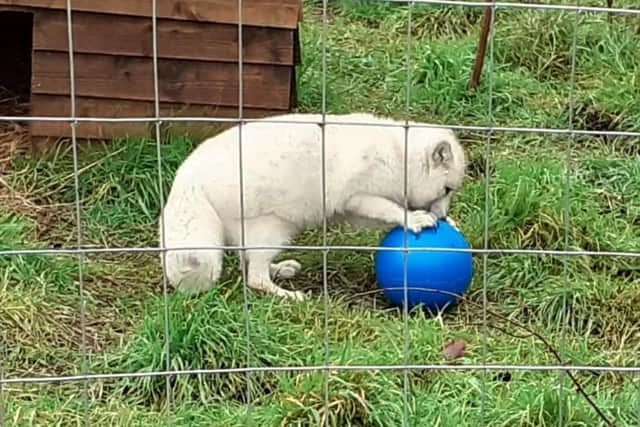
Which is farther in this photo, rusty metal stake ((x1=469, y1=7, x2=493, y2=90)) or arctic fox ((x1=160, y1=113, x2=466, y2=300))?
rusty metal stake ((x1=469, y1=7, x2=493, y2=90))

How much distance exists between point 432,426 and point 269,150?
1442 millimetres

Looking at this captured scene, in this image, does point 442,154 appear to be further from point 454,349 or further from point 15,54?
Result: point 15,54

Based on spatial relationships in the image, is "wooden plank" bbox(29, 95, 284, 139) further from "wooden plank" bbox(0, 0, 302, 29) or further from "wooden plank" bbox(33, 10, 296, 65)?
"wooden plank" bbox(0, 0, 302, 29)

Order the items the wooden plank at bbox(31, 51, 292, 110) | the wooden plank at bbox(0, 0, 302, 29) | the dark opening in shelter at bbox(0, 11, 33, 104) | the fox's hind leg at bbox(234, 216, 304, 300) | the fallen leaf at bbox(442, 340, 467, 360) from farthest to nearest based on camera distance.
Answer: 1. the dark opening in shelter at bbox(0, 11, 33, 104)
2. the wooden plank at bbox(31, 51, 292, 110)
3. the wooden plank at bbox(0, 0, 302, 29)
4. the fox's hind leg at bbox(234, 216, 304, 300)
5. the fallen leaf at bbox(442, 340, 467, 360)

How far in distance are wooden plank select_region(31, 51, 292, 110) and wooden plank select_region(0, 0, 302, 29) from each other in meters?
0.20

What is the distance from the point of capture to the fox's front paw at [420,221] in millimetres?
4652

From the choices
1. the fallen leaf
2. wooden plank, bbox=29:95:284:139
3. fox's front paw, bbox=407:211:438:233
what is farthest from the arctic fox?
wooden plank, bbox=29:95:284:139

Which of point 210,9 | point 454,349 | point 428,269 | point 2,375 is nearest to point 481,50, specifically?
point 210,9

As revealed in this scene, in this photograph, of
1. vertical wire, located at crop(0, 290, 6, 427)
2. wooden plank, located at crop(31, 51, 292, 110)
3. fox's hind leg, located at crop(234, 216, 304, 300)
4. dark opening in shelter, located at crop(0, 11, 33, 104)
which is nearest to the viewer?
vertical wire, located at crop(0, 290, 6, 427)

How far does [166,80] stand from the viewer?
19.0 feet

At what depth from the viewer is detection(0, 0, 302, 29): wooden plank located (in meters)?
5.63

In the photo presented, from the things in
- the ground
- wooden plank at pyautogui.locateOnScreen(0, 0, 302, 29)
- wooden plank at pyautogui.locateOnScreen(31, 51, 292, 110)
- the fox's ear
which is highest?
wooden plank at pyautogui.locateOnScreen(0, 0, 302, 29)

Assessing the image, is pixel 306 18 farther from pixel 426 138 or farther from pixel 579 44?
pixel 426 138

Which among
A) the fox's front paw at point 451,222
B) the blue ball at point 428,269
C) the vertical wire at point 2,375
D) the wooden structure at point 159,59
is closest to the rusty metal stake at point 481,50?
the wooden structure at point 159,59
